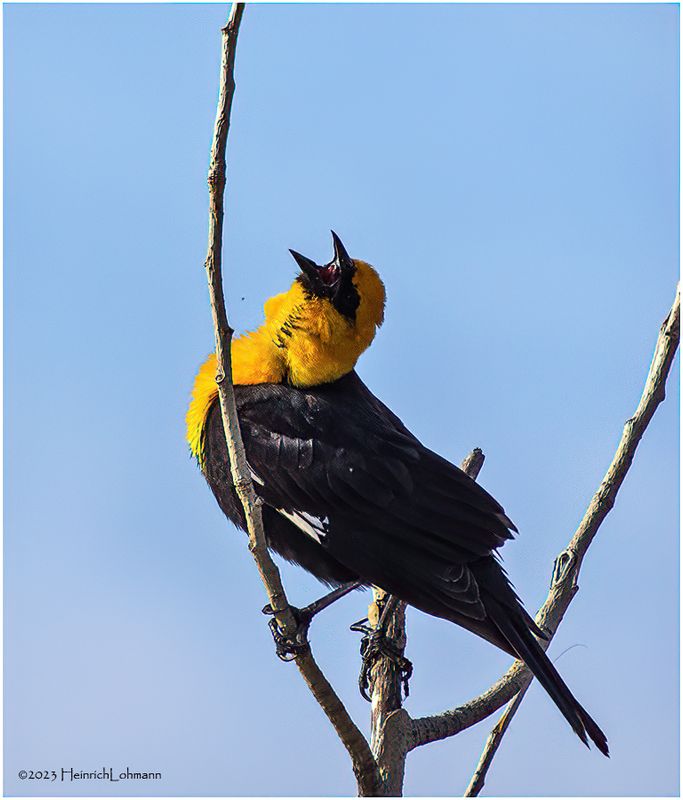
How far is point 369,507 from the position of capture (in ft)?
14.0

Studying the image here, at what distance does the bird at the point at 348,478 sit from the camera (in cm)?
408

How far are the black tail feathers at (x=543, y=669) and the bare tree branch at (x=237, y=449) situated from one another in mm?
760

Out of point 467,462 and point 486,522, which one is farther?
point 467,462

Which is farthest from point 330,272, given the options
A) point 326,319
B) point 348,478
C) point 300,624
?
point 300,624

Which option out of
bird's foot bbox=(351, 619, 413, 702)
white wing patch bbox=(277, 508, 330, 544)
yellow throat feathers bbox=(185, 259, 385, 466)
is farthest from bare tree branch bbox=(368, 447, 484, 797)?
yellow throat feathers bbox=(185, 259, 385, 466)

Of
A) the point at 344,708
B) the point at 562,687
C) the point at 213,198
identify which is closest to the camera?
the point at 213,198

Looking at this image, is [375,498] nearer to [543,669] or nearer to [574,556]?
[574,556]

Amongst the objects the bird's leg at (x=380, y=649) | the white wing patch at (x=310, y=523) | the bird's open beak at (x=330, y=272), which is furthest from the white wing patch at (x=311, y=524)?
the bird's open beak at (x=330, y=272)

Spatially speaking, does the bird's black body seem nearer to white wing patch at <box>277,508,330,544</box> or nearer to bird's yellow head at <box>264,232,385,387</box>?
white wing patch at <box>277,508,330,544</box>

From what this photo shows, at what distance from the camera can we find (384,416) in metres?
4.75

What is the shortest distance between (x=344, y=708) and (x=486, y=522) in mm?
1230

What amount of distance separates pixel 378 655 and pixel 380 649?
0.03 meters

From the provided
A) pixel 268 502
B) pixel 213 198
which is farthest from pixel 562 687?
pixel 213 198

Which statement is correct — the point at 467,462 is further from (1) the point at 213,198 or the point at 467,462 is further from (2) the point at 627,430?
(1) the point at 213,198
